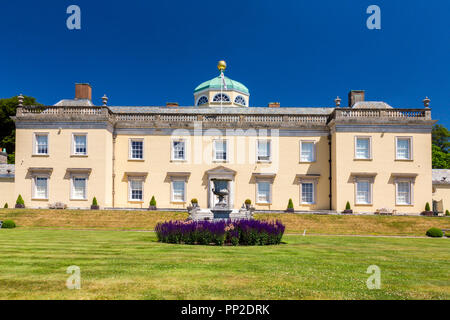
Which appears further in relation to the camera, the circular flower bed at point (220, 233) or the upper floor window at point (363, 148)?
the upper floor window at point (363, 148)

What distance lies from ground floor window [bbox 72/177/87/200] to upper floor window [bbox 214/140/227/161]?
11.4 metres

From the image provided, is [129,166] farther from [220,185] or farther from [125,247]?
[125,247]

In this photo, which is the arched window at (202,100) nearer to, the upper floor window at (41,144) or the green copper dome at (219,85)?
the green copper dome at (219,85)

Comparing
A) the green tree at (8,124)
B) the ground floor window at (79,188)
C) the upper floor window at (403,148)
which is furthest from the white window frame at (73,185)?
the green tree at (8,124)

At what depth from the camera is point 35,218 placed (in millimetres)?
26969

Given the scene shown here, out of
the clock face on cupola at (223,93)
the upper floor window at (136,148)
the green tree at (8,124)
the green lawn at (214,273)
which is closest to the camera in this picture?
the green lawn at (214,273)

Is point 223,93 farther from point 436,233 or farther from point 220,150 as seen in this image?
point 436,233

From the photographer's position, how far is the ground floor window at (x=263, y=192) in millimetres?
33844

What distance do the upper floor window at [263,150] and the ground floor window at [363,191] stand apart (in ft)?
25.8

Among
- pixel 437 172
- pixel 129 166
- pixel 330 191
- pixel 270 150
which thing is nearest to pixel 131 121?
pixel 129 166

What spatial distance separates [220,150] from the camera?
3419cm

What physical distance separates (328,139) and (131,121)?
17.4 m

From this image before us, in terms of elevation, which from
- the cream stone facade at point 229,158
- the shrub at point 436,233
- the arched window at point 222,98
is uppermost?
the arched window at point 222,98

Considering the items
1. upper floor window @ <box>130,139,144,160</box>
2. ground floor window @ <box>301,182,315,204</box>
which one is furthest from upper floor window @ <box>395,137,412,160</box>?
upper floor window @ <box>130,139,144,160</box>
